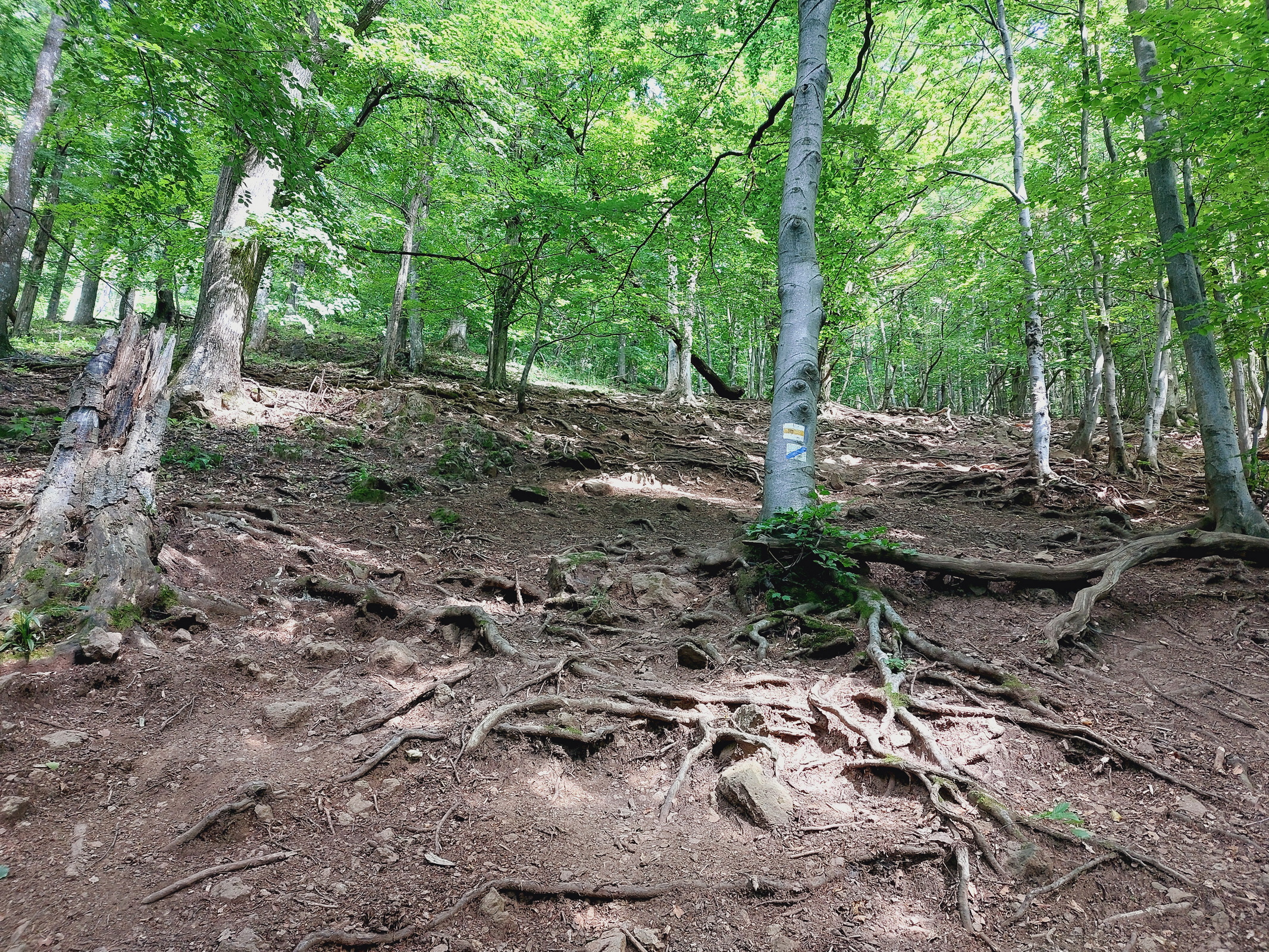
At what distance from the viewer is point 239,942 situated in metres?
1.91

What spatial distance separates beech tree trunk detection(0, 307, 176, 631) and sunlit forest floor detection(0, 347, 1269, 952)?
16.3 inches

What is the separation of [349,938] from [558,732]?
4.68 feet

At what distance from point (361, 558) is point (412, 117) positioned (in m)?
11.1

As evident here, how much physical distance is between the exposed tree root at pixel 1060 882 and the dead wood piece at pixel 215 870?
2.90m

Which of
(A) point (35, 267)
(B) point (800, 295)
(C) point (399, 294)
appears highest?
(A) point (35, 267)

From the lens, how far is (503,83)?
11.4 m

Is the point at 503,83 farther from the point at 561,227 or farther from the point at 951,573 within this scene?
the point at 951,573

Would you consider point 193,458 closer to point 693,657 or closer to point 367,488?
point 367,488

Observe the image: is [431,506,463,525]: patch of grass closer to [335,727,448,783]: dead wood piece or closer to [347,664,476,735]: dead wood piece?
[347,664,476,735]: dead wood piece

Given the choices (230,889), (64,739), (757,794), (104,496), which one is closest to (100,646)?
(64,739)

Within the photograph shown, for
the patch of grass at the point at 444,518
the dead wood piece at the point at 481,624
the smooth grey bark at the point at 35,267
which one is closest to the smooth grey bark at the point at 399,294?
the patch of grass at the point at 444,518

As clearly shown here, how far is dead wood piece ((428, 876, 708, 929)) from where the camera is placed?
2.21 metres

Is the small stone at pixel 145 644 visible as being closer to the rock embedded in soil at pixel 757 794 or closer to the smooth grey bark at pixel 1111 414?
the rock embedded in soil at pixel 757 794

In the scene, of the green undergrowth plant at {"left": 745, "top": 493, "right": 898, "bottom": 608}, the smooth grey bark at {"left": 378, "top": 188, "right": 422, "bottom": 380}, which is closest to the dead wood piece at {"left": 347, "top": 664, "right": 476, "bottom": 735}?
the green undergrowth plant at {"left": 745, "top": 493, "right": 898, "bottom": 608}
